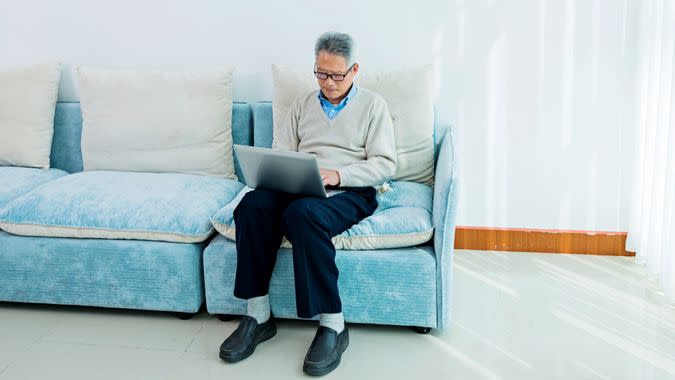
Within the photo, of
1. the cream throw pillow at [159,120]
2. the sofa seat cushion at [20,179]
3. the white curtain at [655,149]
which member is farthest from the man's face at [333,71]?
the sofa seat cushion at [20,179]

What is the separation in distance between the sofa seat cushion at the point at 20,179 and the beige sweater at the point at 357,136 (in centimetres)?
116

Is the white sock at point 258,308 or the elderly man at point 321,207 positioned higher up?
the elderly man at point 321,207

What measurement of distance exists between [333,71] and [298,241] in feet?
2.02

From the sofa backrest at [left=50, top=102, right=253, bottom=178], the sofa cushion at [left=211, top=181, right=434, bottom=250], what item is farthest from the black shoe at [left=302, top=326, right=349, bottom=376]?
the sofa backrest at [left=50, top=102, right=253, bottom=178]

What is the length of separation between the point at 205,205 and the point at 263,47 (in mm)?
916

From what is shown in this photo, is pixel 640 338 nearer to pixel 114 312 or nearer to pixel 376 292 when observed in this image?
pixel 376 292

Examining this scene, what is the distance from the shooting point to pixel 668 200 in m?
2.36

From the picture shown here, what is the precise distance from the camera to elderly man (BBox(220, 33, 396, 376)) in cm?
198

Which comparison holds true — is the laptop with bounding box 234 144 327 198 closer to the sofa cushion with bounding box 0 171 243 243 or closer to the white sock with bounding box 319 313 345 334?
the sofa cushion with bounding box 0 171 243 243

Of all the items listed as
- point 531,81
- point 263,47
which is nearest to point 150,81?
point 263,47

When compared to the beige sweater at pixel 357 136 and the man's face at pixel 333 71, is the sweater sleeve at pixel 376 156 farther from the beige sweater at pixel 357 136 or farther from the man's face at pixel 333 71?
the man's face at pixel 333 71

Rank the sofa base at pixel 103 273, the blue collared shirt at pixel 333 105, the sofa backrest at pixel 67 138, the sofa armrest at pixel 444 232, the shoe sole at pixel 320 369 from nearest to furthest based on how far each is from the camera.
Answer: the shoe sole at pixel 320 369, the sofa armrest at pixel 444 232, the sofa base at pixel 103 273, the blue collared shirt at pixel 333 105, the sofa backrest at pixel 67 138

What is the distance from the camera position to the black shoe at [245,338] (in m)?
2.00

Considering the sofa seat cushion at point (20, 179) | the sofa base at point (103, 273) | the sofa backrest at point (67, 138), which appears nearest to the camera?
the sofa base at point (103, 273)
